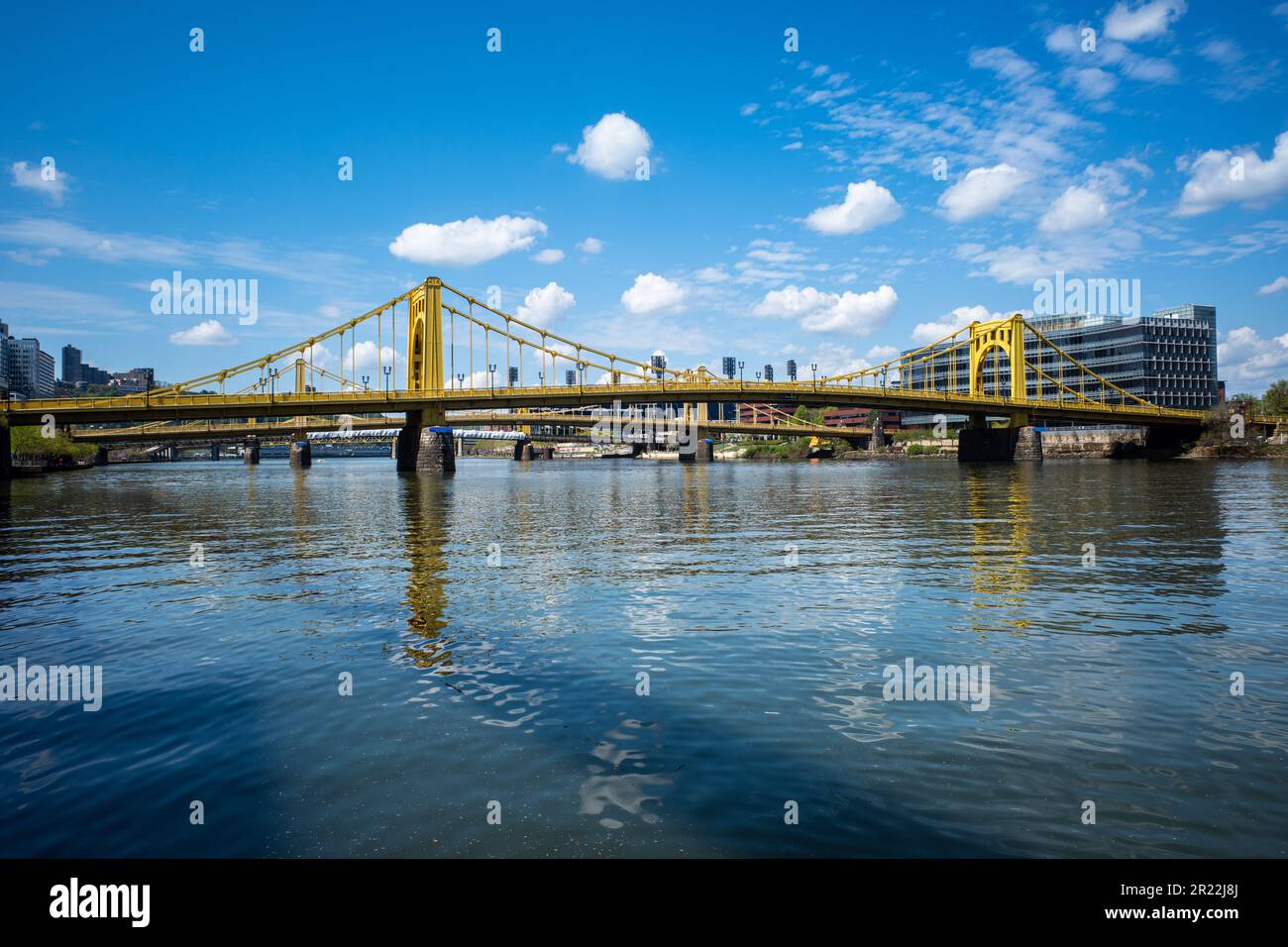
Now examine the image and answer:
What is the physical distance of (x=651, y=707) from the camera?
10039mm

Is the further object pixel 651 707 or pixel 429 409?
pixel 429 409

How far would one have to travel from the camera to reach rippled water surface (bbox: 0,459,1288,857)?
689 centimetres

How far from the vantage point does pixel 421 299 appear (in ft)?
355

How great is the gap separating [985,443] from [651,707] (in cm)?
12547

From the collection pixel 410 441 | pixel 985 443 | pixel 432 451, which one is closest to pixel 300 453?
pixel 410 441

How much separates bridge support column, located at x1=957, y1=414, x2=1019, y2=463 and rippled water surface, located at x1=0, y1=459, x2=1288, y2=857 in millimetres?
103113
